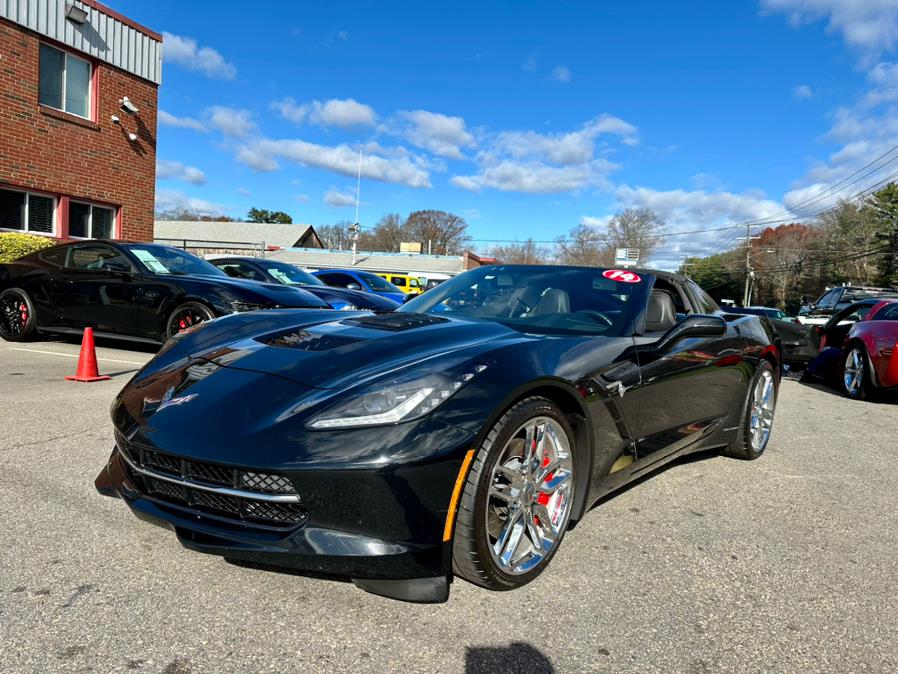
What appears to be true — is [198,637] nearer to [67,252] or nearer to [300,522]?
[300,522]

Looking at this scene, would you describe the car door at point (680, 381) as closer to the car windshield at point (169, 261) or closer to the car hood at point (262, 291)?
the car hood at point (262, 291)

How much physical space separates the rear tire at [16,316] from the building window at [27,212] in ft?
19.0

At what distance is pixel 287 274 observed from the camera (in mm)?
10594

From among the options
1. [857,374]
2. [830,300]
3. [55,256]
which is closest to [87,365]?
[55,256]

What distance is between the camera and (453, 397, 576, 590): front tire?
218 centimetres

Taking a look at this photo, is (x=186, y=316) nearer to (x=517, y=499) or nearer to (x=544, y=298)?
(x=544, y=298)

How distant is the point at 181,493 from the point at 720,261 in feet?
302

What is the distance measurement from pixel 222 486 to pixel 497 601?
107 cm

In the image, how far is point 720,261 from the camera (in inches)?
3371

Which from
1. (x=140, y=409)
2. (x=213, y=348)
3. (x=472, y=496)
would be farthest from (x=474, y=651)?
(x=213, y=348)

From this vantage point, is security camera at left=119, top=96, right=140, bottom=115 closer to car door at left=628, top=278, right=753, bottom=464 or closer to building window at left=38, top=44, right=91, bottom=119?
building window at left=38, top=44, right=91, bottom=119

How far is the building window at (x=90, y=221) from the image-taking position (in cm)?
1395

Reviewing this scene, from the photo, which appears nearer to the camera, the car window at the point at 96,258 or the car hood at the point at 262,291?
the car hood at the point at 262,291

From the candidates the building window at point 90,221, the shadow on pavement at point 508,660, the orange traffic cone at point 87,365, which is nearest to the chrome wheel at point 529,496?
the shadow on pavement at point 508,660
